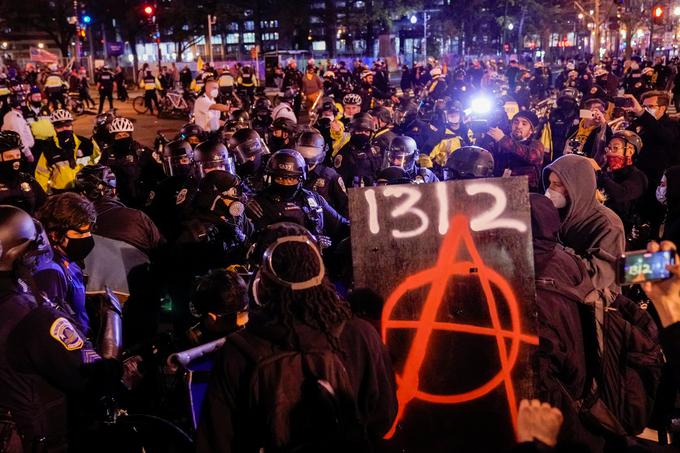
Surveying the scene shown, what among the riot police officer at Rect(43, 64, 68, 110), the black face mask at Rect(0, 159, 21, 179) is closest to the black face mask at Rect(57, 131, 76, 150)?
the black face mask at Rect(0, 159, 21, 179)

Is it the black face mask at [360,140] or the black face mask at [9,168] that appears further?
the black face mask at [360,140]

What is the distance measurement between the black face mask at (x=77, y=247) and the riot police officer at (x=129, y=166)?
3875 mm

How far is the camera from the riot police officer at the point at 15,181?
267 inches

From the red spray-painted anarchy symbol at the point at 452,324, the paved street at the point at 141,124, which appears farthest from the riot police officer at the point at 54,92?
the red spray-painted anarchy symbol at the point at 452,324

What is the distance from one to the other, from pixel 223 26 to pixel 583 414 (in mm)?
58763

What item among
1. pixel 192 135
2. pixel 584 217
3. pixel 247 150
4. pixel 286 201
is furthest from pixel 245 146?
pixel 584 217

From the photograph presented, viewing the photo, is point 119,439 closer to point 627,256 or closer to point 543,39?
point 627,256

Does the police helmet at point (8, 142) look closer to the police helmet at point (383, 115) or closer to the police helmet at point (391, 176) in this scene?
the police helmet at point (391, 176)

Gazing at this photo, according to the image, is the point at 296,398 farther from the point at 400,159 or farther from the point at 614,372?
the point at 400,159

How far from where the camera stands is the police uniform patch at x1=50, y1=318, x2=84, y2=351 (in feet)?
9.91

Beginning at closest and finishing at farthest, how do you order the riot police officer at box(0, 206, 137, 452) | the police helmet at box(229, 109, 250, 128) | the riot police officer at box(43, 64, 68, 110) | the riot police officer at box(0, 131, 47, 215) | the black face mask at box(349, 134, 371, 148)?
the riot police officer at box(0, 206, 137, 452), the riot police officer at box(0, 131, 47, 215), the black face mask at box(349, 134, 371, 148), the police helmet at box(229, 109, 250, 128), the riot police officer at box(43, 64, 68, 110)

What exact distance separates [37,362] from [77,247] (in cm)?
124

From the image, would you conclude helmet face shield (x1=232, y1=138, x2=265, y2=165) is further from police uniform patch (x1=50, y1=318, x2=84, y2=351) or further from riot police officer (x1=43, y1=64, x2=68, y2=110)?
riot police officer (x1=43, y1=64, x2=68, y2=110)

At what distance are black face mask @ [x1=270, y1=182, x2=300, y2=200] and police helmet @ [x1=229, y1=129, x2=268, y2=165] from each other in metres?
2.83
